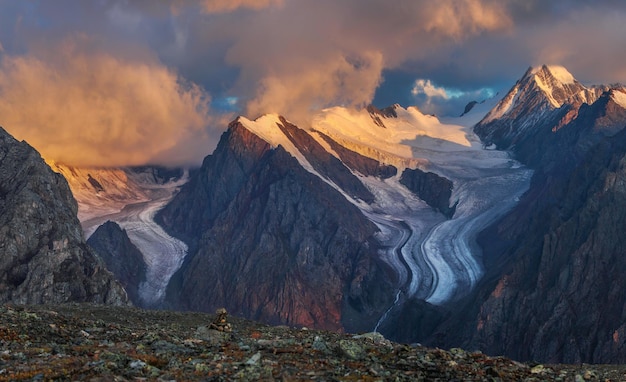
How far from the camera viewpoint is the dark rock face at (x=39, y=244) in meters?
108

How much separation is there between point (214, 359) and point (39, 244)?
106774 mm

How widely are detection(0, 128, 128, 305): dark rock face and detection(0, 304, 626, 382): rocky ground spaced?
270 feet

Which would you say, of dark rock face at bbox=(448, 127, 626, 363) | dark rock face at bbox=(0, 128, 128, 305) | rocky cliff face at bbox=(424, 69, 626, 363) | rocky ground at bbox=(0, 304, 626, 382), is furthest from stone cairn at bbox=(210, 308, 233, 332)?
rocky cliff face at bbox=(424, 69, 626, 363)

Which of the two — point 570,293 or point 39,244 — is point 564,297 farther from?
point 39,244

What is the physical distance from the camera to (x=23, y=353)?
23.6m

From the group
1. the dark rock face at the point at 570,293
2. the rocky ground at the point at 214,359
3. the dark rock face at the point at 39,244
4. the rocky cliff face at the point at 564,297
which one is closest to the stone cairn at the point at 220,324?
the rocky ground at the point at 214,359

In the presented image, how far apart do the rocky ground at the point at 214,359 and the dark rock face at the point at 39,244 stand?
82.3 meters

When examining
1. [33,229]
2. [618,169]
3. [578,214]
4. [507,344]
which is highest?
[618,169]

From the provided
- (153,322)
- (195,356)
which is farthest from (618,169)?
(195,356)

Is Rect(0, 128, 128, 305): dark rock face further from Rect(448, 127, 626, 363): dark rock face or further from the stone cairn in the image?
Rect(448, 127, 626, 363): dark rock face

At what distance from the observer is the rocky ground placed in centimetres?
2070

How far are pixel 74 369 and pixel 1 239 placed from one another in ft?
340

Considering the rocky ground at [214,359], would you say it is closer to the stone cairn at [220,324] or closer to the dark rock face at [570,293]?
the stone cairn at [220,324]

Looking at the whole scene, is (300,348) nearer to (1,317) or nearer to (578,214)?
(1,317)
